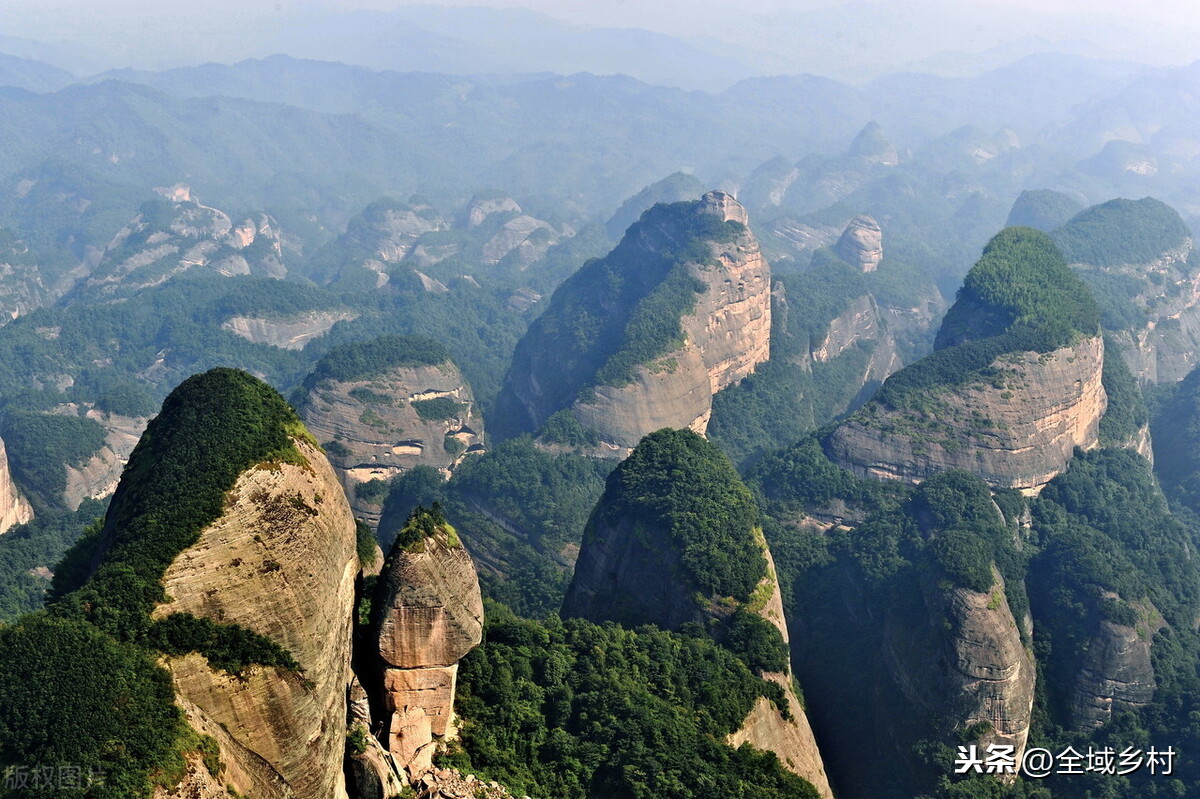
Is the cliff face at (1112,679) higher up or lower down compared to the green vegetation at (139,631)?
lower down

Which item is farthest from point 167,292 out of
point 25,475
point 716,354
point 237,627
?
point 237,627

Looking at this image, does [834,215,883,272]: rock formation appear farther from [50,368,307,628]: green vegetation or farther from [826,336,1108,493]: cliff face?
[50,368,307,628]: green vegetation

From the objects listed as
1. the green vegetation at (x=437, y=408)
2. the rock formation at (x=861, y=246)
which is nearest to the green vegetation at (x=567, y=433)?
the green vegetation at (x=437, y=408)

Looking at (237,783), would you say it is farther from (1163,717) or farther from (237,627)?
(1163,717)

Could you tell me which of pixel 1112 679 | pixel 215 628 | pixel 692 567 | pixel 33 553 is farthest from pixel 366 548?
pixel 1112 679

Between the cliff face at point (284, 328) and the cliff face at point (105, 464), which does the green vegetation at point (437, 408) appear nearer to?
the cliff face at point (105, 464)

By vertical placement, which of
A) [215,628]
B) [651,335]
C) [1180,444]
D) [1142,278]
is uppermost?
[215,628]

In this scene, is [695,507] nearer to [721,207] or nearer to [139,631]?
[139,631]
